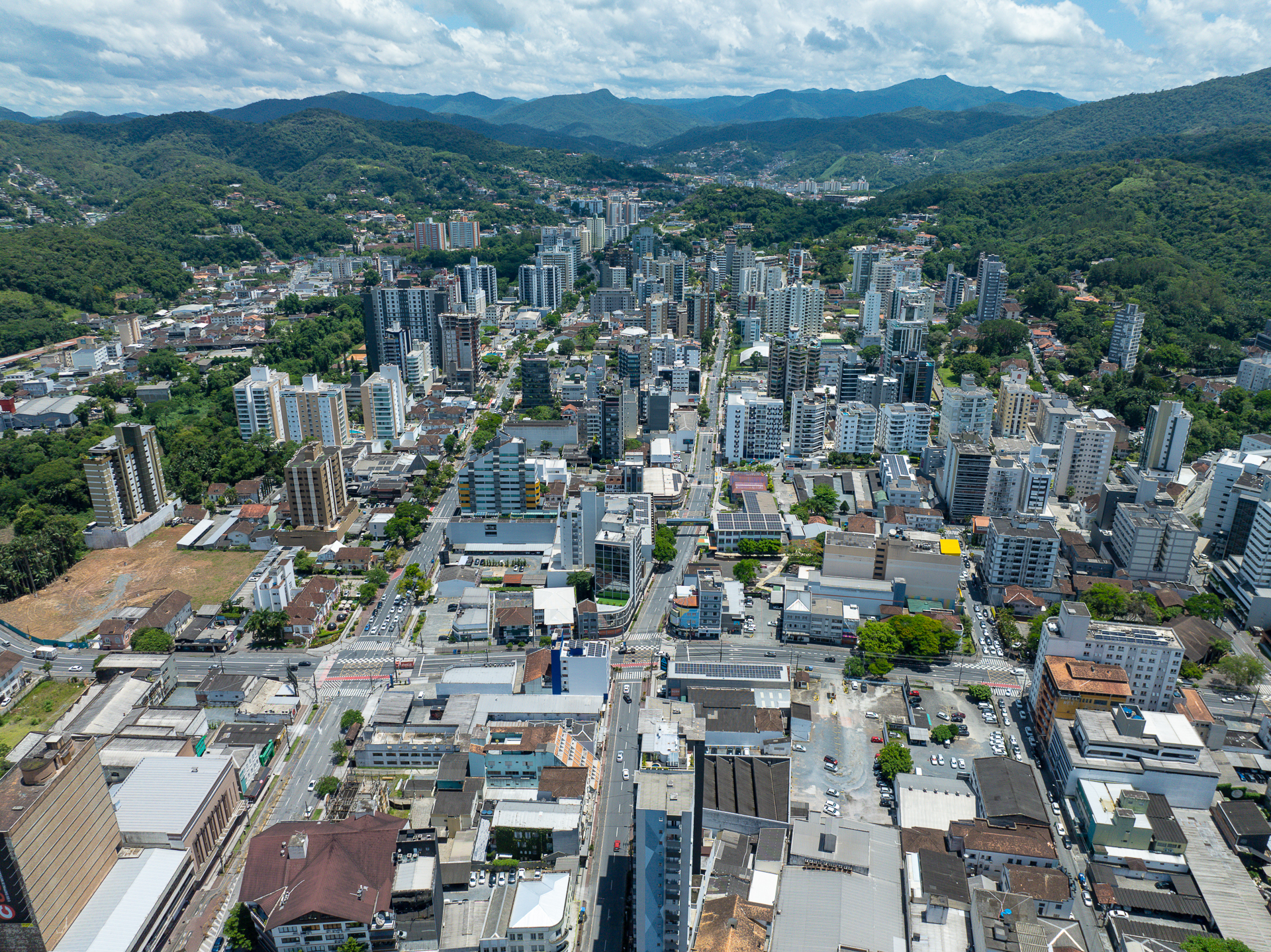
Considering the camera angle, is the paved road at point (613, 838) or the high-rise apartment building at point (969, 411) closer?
the paved road at point (613, 838)

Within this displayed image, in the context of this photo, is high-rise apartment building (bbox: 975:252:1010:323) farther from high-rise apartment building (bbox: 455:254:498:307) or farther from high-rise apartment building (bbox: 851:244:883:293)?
high-rise apartment building (bbox: 455:254:498:307)

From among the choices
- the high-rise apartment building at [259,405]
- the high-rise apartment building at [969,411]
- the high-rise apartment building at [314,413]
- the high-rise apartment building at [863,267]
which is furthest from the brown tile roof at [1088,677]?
the high-rise apartment building at [863,267]

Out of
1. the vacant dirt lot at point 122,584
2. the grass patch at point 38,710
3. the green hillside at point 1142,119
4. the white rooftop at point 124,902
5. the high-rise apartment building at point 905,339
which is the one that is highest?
the green hillside at point 1142,119

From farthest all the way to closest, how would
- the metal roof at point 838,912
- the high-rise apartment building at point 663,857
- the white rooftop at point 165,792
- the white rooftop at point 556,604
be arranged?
the white rooftop at point 556,604
the white rooftop at point 165,792
the metal roof at point 838,912
the high-rise apartment building at point 663,857

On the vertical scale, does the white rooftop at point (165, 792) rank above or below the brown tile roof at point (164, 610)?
above

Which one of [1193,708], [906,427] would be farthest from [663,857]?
[906,427]

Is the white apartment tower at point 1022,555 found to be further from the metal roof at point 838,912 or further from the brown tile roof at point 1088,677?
the metal roof at point 838,912

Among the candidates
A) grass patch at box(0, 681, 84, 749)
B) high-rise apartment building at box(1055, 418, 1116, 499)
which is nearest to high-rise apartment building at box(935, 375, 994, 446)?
high-rise apartment building at box(1055, 418, 1116, 499)
